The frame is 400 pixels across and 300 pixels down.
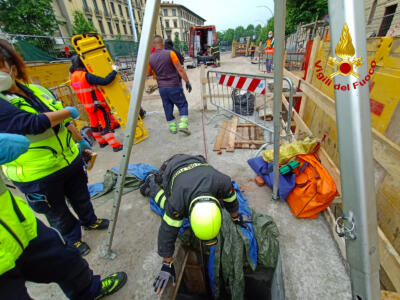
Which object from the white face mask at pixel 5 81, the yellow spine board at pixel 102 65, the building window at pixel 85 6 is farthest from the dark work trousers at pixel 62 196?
the building window at pixel 85 6

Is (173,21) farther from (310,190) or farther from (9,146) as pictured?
(9,146)

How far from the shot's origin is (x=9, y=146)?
925 mm

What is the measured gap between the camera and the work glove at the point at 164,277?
1.71m

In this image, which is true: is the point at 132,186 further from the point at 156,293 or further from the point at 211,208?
the point at 211,208

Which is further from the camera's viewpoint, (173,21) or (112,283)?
(173,21)

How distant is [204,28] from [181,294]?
18863 mm

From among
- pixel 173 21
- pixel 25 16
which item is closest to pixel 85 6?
pixel 25 16

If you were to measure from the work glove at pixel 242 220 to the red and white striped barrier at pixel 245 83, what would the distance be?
7.71 ft

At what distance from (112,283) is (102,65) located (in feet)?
11.4

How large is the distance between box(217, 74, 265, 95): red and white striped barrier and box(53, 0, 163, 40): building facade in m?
25.3

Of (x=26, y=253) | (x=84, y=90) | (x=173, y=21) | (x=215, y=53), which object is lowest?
(x=26, y=253)

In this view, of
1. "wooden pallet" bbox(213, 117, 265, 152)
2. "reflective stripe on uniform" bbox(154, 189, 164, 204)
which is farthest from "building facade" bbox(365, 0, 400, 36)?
"reflective stripe on uniform" bbox(154, 189, 164, 204)

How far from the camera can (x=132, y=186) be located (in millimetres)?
3006

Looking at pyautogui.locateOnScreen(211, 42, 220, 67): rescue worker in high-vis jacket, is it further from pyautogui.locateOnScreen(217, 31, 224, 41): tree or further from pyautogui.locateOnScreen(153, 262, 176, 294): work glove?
pyautogui.locateOnScreen(217, 31, 224, 41): tree
